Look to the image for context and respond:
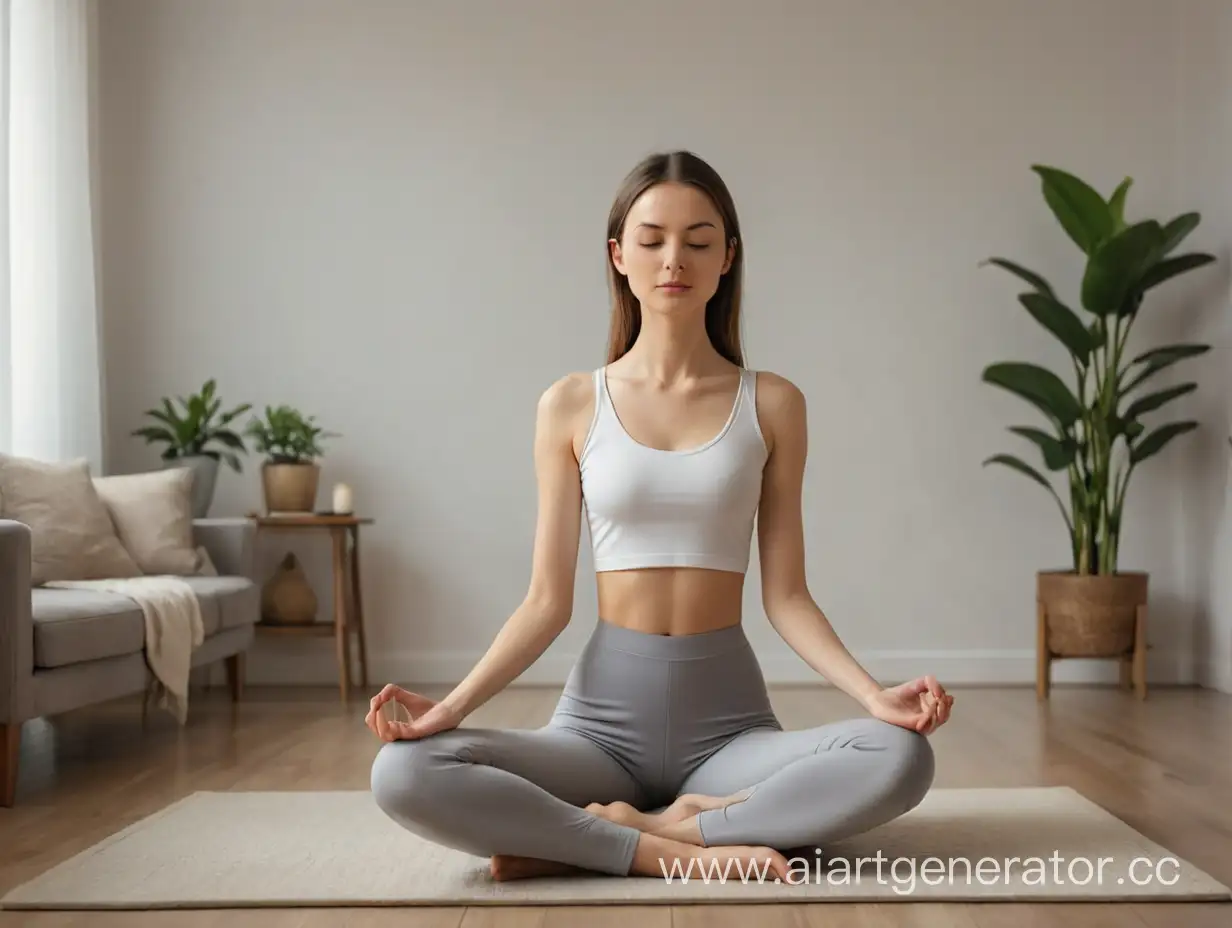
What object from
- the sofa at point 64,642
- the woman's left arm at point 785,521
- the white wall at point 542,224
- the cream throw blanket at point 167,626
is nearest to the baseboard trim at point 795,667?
the white wall at point 542,224

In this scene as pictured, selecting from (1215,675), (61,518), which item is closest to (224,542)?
(61,518)

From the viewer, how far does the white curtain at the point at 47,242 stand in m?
4.47

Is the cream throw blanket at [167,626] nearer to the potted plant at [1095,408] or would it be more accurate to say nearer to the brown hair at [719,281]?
the brown hair at [719,281]

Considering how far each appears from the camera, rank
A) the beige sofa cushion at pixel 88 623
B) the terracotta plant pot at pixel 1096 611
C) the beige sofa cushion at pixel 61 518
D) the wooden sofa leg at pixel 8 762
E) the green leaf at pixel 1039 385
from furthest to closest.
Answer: the green leaf at pixel 1039 385 < the terracotta plant pot at pixel 1096 611 < the beige sofa cushion at pixel 61 518 < the beige sofa cushion at pixel 88 623 < the wooden sofa leg at pixel 8 762

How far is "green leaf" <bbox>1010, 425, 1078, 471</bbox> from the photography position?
15.4 ft

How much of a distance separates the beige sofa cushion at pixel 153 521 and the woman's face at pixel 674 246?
8.24 ft

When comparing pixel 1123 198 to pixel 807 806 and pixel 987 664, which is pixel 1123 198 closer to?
pixel 987 664

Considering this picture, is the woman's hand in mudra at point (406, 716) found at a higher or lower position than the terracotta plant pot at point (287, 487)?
lower

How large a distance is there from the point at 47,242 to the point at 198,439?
80 cm

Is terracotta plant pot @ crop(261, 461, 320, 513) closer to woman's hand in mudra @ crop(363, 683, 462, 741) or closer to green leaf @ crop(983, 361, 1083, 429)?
green leaf @ crop(983, 361, 1083, 429)

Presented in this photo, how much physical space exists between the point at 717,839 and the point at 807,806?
0.45 ft

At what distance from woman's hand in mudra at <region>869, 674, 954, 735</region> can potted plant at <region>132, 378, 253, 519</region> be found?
3182mm

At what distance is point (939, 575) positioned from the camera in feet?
16.9

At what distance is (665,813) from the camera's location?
6.89 feet
